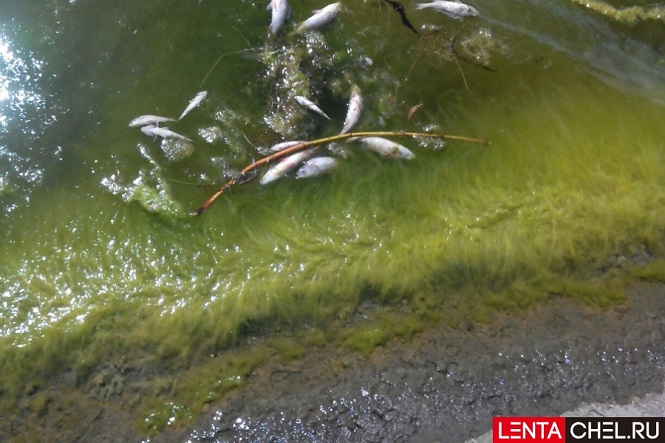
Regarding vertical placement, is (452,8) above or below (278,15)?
above

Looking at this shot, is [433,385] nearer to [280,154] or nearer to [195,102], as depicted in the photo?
[280,154]

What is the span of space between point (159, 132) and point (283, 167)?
23.1 inches

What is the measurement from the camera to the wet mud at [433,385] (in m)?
2.34

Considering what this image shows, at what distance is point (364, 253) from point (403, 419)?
741mm

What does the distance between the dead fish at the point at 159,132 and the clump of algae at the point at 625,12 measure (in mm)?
2195

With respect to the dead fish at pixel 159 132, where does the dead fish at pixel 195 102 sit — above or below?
above

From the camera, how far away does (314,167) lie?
2588 millimetres

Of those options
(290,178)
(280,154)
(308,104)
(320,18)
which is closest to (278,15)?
(320,18)

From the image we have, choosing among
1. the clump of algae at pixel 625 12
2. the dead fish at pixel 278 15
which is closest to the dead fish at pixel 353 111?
the dead fish at pixel 278 15

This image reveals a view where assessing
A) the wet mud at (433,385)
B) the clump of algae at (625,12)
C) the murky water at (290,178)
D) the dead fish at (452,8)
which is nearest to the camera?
the wet mud at (433,385)

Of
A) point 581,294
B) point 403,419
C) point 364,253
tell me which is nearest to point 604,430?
point 581,294

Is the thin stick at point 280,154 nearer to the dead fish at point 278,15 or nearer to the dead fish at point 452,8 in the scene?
the dead fish at point 278,15
